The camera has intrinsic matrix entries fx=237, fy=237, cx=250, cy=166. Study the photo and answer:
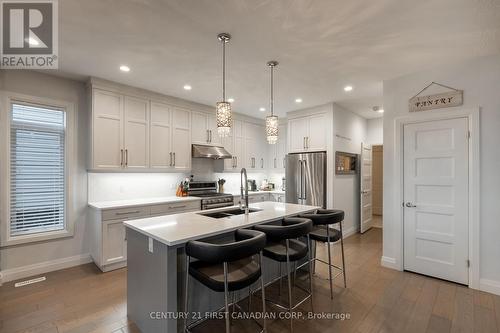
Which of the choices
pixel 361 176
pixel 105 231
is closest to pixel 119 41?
pixel 105 231

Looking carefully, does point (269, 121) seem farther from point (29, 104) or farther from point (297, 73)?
point (29, 104)

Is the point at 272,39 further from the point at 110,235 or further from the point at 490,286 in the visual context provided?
the point at 490,286

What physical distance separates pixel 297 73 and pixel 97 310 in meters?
3.58

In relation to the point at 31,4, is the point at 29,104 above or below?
below

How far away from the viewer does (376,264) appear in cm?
354

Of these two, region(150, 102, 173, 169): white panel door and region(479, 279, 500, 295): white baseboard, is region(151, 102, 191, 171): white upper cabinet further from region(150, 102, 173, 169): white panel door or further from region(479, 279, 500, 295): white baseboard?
region(479, 279, 500, 295): white baseboard

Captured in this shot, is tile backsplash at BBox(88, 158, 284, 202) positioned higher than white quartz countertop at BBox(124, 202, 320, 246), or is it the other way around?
tile backsplash at BBox(88, 158, 284, 202)

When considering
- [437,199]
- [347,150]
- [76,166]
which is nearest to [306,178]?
[347,150]

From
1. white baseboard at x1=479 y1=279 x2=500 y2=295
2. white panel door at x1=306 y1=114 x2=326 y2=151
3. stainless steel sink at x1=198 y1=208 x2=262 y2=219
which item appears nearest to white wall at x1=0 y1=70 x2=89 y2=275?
stainless steel sink at x1=198 y1=208 x2=262 y2=219

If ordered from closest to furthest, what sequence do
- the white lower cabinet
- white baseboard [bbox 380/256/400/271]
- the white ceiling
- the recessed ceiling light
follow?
the white ceiling → the recessed ceiling light → the white lower cabinet → white baseboard [bbox 380/256/400/271]

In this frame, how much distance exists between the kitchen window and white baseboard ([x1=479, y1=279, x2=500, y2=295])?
212 inches

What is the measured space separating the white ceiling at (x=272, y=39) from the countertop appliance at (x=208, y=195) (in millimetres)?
1958

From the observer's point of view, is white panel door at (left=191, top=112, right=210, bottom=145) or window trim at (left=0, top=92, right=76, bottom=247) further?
white panel door at (left=191, top=112, right=210, bottom=145)

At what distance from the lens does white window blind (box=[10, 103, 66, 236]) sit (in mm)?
3088
